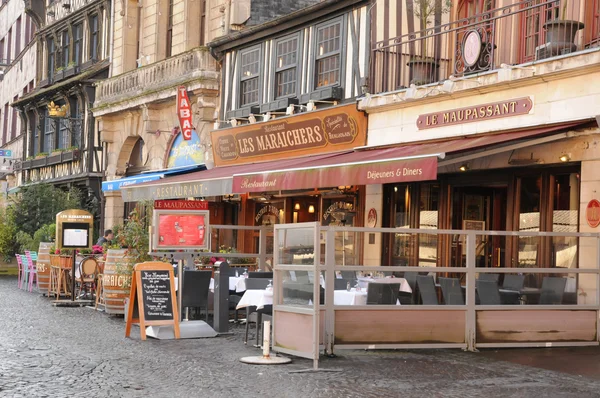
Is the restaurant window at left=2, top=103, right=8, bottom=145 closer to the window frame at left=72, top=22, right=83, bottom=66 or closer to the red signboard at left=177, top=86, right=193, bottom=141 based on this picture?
the window frame at left=72, top=22, right=83, bottom=66

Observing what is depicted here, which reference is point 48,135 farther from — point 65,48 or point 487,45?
point 487,45

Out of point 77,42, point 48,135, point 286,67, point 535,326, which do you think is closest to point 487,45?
point 535,326

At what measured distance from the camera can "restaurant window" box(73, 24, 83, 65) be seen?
118 ft

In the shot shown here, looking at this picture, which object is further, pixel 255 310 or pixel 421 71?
pixel 421 71

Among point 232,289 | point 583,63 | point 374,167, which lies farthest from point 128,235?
point 583,63

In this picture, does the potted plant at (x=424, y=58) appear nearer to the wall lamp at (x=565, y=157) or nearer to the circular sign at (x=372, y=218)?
the circular sign at (x=372, y=218)

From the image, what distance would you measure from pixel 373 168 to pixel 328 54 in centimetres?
637

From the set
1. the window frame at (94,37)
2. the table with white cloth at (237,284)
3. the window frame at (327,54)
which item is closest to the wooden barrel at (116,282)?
the table with white cloth at (237,284)

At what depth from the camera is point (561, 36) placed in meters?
14.4

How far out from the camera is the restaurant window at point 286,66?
2170 cm

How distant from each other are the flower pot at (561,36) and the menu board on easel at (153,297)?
6.35 metres

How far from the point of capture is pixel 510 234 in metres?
13.1

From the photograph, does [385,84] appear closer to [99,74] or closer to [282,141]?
[282,141]

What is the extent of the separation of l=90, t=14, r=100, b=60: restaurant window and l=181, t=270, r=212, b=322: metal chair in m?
20.7
